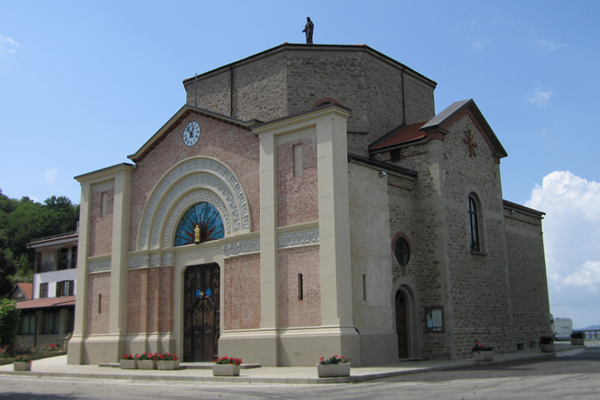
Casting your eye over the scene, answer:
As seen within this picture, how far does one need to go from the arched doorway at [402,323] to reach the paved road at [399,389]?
5.75 metres

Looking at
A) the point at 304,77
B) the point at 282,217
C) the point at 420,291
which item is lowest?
the point at 420,291

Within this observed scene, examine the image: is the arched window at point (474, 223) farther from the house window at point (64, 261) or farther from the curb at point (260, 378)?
the house window at point (64, 261)

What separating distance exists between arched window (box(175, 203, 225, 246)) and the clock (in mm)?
2741

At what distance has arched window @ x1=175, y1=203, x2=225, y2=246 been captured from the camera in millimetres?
23297

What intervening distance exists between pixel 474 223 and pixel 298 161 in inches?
384

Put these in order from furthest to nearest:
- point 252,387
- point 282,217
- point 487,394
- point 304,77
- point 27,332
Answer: point 27,332 → point 304,77 → point 282,217 → point 252,387 → point 487,394

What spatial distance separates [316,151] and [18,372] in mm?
13770

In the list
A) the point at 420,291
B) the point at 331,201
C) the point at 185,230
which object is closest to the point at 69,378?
the point at 185,230

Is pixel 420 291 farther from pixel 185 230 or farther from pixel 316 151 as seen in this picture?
pixel 185 230

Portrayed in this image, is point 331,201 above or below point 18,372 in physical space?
above

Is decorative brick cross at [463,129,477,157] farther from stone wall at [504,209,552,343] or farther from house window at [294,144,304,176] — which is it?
house window at [294,144,304,176]

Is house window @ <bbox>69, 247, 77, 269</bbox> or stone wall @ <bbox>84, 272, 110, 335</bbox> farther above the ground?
house window @ <bbox>69, 247, 77, 269</bbox>

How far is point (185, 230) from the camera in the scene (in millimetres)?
24625

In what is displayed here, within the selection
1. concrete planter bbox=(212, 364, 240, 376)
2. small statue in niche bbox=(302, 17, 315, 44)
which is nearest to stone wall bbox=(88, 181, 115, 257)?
small statue in niche bbox=(302, 17, 315, 44)
